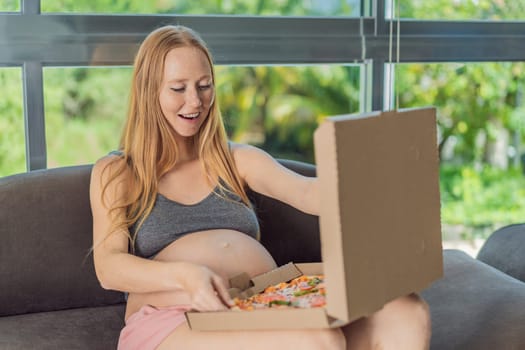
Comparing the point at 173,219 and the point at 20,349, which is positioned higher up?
the point at 173,219

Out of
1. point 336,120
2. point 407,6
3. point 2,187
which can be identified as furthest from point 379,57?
point 336,120

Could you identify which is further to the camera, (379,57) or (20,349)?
(379,57)

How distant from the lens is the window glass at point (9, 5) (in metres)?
2.53

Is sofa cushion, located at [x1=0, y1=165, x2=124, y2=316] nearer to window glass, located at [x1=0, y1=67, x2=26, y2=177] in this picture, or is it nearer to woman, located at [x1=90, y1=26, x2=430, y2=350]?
woman, located at [x1=90, y1=26, x2=430, y2=350]

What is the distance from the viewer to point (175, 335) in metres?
1.69

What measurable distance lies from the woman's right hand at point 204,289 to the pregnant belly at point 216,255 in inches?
7.3

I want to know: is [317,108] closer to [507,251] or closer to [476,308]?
[507,251]

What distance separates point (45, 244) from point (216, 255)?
55 cm

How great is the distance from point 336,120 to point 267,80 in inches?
61.5

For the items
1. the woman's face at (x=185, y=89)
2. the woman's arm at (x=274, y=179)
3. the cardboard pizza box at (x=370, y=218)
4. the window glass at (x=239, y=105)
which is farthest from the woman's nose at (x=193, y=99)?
the window glass at (x=239, y=105)

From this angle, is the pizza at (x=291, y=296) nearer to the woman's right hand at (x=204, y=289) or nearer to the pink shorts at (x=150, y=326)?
the woman's right hand at (x=204, y=289)

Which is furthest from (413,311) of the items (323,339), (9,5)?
(9,5)

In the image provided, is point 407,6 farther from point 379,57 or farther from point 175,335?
point 175,335

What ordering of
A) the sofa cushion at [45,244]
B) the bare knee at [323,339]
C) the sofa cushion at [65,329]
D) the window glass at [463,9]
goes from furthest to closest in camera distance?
the window glass at [463,9], the sofa cushion at [45,244], the sofa cushion at [65,329], the bare knee at [323,339]
